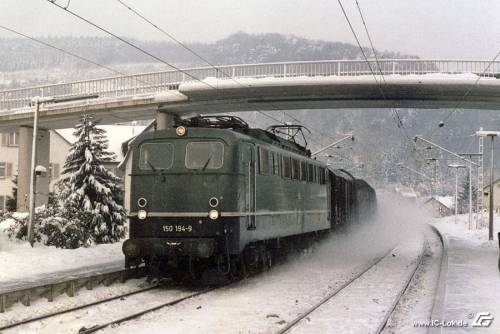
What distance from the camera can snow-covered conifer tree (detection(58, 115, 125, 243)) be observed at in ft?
77.5

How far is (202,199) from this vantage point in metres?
13.0

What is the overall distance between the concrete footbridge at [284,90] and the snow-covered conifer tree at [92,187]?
6.71 feet

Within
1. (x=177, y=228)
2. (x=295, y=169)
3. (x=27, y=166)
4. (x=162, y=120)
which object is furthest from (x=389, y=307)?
(x=27, y=166)

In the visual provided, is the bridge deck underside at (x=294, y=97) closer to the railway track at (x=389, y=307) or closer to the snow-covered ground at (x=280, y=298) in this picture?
the snow-covered ground at (x=280, y=298)

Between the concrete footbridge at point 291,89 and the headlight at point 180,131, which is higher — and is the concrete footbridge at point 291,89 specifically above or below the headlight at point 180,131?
above

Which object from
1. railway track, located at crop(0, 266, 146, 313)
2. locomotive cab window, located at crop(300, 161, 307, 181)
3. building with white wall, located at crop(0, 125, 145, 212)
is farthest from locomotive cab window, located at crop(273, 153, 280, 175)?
building with white wall, located at crop(0, 125, 145, 212)

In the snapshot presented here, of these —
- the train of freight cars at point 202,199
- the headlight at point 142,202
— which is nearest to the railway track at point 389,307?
the train of freight cars at point 202,199

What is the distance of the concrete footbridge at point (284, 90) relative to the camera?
2348 cm

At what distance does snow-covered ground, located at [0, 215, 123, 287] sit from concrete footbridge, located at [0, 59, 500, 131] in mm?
5468

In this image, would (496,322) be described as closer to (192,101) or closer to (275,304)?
(275,304)

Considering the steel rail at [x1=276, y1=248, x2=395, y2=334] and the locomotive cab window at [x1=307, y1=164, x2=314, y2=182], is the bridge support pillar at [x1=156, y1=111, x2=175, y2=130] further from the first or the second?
the steel rail at [x1=276, y1=248, x2=395, y2=334]

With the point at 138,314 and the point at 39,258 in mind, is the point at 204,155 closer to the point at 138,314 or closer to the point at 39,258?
the point at 138,314

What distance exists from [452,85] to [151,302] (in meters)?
16.4

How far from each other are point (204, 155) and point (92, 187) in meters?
11.9
